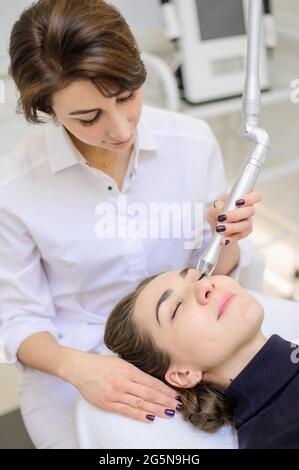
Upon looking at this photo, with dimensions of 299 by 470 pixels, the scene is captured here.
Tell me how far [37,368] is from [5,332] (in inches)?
3.9

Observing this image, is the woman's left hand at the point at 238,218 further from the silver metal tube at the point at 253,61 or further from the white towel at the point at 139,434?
the white towel at the point at 139,434

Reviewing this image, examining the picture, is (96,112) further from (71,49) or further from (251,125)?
(251,125)

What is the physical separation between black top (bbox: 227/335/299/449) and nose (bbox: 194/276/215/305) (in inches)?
5.4

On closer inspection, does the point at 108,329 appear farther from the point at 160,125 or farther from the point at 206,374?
the point at 160,125

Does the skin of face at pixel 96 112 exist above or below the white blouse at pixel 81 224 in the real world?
above

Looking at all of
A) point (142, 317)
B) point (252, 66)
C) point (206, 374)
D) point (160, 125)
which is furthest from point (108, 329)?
point (252, 66)

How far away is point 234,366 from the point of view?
956mm

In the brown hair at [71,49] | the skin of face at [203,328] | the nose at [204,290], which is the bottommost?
the skin of face at [203,328]

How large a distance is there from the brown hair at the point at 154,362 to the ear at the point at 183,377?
2cm

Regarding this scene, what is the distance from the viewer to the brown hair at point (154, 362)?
91 centimetres

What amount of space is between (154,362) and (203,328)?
12 cm

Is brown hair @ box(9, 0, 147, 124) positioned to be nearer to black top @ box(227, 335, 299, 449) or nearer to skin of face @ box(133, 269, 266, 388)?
skin of face @ box(133, 269, 266, 388)

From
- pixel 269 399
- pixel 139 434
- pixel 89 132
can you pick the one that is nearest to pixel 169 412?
pixel 139 434

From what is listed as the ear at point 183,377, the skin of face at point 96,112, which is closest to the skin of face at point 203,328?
the ear at point 183,377
